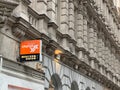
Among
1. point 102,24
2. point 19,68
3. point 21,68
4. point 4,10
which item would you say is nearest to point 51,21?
point 21,68

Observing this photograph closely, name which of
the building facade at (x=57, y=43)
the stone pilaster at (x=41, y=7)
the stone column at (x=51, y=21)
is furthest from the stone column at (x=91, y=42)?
the stone pilaster at (x=41, y=7)

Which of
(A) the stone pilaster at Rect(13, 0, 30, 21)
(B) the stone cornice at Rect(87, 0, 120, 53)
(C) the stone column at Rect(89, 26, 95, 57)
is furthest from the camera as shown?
(B) the stone cornice at Rect(87, 0, 120, 53)

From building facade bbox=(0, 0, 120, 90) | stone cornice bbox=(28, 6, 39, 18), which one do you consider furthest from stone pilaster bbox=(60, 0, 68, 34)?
stone cornice bbox=(28, 6, 39, 18)

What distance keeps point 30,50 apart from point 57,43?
13.8 feet

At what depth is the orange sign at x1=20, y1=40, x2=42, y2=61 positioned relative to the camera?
15477 mm

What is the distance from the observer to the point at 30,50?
15539 millimetres

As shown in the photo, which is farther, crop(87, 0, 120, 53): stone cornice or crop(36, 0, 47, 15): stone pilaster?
crop(87, 0, 120, 53): stone cornice

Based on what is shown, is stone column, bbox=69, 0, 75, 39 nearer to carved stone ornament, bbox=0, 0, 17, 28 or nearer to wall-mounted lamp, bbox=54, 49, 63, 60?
wall-mounted lamp, bbox=54, 49, 63, 60

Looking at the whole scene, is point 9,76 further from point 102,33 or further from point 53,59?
point 102,33

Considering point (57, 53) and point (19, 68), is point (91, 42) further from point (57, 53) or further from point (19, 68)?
point (19, 68)

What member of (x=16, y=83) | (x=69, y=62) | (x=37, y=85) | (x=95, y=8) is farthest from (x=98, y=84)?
(x=16, y=83)

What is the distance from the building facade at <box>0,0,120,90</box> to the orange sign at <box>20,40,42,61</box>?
0.75 feet

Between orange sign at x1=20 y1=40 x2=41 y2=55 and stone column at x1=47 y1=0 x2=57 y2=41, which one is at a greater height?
stone column at x1=47 y1=0 x2=57 y2=41

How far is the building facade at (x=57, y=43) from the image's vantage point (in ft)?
47.6
